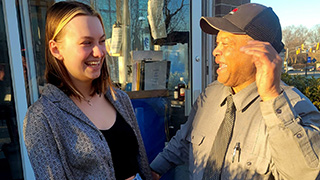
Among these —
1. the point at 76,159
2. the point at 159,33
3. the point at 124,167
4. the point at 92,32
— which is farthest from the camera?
the point at 159,33

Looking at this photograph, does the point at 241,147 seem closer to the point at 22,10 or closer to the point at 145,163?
the point at 145,163

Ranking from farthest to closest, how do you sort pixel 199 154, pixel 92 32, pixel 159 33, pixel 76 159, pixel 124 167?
pixel 159 33
pixel 199 154
pixel 124 167
pixel 92 32
pixel 76 159

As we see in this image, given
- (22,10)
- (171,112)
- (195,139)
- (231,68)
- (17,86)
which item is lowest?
(171,112)

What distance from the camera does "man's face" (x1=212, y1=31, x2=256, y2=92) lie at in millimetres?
1321

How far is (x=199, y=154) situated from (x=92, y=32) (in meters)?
1.00

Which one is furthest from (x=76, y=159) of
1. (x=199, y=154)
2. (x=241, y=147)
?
(x=241, y=147)

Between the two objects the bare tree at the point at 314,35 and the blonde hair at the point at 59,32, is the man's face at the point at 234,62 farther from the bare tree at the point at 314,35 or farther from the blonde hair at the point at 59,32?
the bare tree at the point at 314,35

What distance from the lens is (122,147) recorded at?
1411mm

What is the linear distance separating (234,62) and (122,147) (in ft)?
2.73

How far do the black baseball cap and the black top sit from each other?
85 cm

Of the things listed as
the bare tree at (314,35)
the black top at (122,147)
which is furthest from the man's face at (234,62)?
the bare tree at (314,35)

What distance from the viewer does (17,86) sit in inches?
88.3

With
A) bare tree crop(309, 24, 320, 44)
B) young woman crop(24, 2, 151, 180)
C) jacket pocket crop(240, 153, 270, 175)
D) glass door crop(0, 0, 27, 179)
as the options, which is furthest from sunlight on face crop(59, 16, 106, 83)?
bare tree crop(309, 24, 320, 44)

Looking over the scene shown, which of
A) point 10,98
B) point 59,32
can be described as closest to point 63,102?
point 59,32
